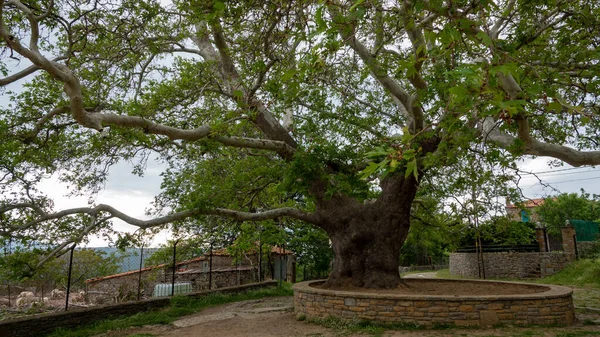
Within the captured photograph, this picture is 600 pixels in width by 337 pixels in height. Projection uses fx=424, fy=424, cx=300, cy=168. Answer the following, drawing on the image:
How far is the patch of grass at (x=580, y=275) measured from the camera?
14.6 metres

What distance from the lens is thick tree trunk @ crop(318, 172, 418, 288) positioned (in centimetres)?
949

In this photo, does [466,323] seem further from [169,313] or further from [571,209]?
[571,209]

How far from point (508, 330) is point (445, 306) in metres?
1.00

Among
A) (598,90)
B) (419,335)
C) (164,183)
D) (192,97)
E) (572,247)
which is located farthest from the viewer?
(572,247)

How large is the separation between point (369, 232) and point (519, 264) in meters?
12.5

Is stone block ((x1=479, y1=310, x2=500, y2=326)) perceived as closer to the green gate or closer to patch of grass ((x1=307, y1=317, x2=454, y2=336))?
patch of grass ((x1=307, y1=317, x2=454, y2=336))

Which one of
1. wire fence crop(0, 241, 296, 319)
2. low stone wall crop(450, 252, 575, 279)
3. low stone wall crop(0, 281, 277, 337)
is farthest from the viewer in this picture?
low stone wall crop(450, 252, 575, 279)

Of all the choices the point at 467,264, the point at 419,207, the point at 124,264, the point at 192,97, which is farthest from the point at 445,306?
the point at 467,264

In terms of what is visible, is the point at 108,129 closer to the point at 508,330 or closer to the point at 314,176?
the point at 314,176

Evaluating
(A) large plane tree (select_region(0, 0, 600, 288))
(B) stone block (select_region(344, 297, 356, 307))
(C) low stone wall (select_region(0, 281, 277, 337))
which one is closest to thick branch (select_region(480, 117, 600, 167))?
(A) large plane tree (select_region(0, 0, 600, 288))

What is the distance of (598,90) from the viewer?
5.55 metres

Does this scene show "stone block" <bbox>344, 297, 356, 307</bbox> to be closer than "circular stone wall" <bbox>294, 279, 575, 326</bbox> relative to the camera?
No

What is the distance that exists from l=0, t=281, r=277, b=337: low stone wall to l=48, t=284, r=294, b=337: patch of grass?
146 mm

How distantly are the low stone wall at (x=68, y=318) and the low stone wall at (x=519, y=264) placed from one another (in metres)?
15.0
